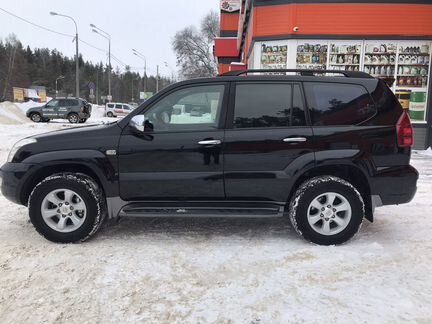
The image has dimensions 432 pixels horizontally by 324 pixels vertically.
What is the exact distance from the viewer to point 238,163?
4.36 metres

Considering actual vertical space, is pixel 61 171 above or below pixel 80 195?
above

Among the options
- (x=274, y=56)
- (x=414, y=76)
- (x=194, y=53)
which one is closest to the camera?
(x=414, y=76)

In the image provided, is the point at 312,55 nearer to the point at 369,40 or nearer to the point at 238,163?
the point at 369,40

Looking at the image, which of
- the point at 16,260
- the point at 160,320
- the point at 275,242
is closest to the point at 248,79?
the point at 275,242

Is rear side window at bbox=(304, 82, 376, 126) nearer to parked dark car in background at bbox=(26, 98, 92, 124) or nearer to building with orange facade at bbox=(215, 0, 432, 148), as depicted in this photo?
building with orange facade at bbox=(215, 0, 432, 148)

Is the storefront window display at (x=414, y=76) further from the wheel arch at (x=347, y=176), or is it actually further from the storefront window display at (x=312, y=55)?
the wheel arch at (x=347, y=176)

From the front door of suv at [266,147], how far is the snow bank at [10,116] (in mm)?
23631

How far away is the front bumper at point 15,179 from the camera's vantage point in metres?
4.41

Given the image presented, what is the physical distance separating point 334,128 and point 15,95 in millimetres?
68331

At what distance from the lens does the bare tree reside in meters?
66.5

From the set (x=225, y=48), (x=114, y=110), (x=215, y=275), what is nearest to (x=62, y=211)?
(x=215, y=275)

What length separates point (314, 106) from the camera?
175 inches

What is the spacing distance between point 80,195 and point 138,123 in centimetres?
94

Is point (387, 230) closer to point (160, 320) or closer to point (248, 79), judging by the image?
point (248, 79)
